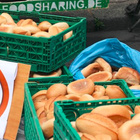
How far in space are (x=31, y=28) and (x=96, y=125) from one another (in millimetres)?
1563

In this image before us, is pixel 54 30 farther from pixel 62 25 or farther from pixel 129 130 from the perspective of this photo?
pixel 129 130

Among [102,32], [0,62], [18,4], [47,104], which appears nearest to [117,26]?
[102,32]

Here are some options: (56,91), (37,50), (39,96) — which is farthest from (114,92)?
(37,50)

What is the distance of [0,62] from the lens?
259cm

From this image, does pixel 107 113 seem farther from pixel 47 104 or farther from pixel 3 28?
pixel 3 28

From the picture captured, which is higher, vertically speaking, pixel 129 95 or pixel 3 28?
pixel 3 28

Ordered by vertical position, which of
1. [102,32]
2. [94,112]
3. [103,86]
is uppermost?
[94,112]

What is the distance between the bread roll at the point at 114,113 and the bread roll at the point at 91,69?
46.6 inches

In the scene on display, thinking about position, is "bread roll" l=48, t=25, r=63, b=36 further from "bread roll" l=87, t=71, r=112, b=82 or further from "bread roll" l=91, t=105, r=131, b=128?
"bread roll" l=91, t=105, r=131, b=128

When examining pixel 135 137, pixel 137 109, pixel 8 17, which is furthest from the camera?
pixel 8 17

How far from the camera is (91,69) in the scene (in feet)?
9.52

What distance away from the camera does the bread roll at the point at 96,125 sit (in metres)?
1.52

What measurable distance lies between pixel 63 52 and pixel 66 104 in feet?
3.93

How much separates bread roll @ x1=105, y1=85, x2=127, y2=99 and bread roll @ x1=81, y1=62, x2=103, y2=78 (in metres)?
0.56
